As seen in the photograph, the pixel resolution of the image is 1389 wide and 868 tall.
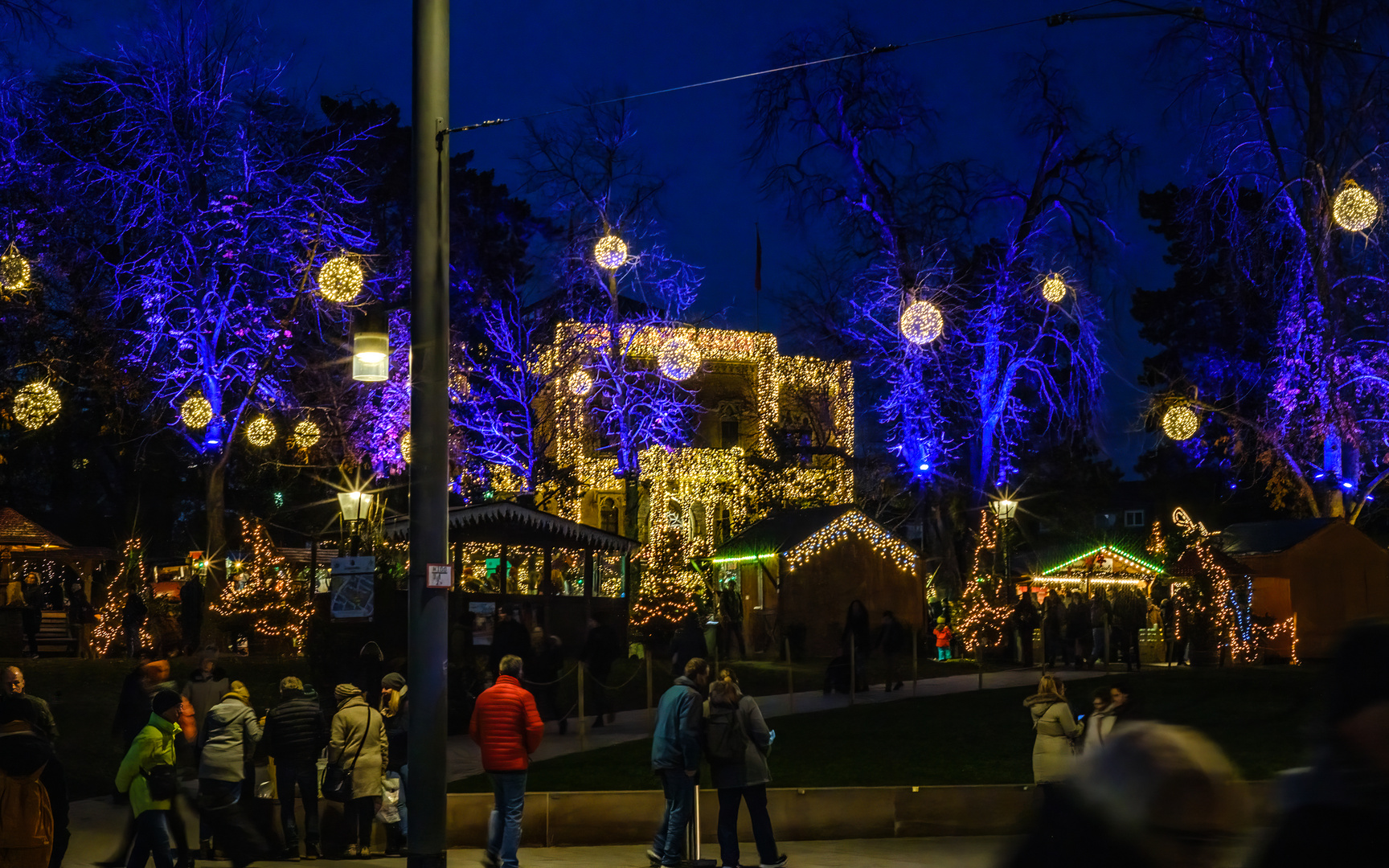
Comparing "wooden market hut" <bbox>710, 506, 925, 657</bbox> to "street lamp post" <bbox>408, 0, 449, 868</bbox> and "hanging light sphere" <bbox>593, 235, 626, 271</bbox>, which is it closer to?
"hanging light sphere" <bbox>593, 235, 626, 271</bbox>

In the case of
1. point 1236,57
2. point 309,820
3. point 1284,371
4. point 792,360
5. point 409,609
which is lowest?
point 309,820

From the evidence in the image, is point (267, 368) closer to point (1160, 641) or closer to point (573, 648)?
point (573, 648)

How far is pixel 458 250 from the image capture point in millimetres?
41406

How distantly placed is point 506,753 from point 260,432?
62.5 feet

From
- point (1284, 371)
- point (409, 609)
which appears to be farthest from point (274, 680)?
point (1284, 371)

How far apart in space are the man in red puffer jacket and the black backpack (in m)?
1.44

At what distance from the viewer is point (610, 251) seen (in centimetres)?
3553

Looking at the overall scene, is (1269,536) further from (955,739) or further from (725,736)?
(725,736)

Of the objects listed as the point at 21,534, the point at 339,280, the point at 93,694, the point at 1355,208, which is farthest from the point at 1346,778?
the point at 21,534

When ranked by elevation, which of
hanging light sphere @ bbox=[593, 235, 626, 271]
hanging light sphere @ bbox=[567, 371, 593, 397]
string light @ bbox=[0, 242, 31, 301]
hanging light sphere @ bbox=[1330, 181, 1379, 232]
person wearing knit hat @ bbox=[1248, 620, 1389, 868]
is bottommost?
person wearing knit hat @ bbox=[1248, 620, 1389, 868]

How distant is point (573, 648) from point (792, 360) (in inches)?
1027

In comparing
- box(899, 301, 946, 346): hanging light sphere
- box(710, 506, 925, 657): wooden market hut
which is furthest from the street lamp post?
box(899, 301, 946, 346): hanging light sphere

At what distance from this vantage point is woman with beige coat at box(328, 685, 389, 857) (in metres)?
11.8

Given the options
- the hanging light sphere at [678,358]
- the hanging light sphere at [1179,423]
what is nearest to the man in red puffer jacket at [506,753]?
the hanging light sphere at [1179,423]
